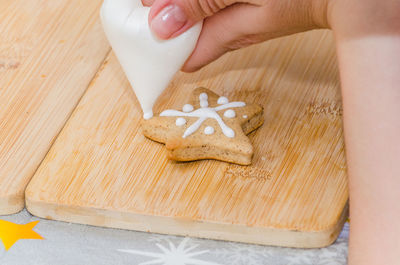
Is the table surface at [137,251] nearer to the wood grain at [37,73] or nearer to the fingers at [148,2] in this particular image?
the wood grain at [37,73]

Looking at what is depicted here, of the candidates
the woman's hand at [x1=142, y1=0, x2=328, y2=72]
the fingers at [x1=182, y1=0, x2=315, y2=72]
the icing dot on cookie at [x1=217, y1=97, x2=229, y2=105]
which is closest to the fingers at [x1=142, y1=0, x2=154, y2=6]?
the woman's hand at [x1=142, y1=0, x2=328, y2=72]

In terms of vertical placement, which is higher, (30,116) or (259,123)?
(30,116)

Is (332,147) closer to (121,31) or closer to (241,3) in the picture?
(241,3)

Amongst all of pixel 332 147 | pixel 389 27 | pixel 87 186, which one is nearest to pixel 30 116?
pixel 87 186

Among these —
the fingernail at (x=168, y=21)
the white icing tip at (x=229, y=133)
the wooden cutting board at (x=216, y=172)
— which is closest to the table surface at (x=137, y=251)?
the wooden cutting board at (x=216, y=172)

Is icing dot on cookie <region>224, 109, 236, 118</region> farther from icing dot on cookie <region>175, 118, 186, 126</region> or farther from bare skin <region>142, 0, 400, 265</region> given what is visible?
bare skin <region>142, 0, 400, 265</region>

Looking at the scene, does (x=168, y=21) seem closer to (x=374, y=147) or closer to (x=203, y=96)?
(x=203, y=96)

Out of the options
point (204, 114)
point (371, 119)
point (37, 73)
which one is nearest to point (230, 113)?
point (204, 114)
